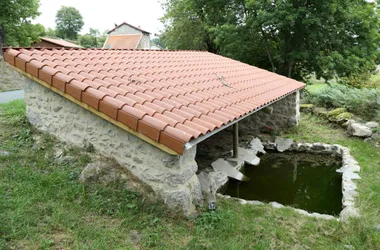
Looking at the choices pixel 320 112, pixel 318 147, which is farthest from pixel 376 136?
pixel 320 112

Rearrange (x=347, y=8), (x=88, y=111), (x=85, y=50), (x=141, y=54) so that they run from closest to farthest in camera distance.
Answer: (x=88, y=111) < (x=85, y=50) < (x=141, y=54) < (x=347, y=8)

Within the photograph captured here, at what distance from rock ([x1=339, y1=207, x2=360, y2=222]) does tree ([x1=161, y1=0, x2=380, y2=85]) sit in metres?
8.33

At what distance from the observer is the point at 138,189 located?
12.6 ft

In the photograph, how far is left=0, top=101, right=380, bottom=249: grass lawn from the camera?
10.4 ft

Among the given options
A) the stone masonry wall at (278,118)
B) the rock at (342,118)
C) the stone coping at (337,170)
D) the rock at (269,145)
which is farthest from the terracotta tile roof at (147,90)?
the rock at (342,118)

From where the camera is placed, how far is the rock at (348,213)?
13.9 feet

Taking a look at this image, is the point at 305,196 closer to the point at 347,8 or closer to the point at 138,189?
the point at 138,189

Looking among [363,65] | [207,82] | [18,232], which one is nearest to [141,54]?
[207,82]

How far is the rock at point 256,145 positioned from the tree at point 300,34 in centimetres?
542

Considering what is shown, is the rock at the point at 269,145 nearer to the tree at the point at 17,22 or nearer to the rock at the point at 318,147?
the rock at the point at 318,147

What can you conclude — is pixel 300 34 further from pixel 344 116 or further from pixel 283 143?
pixel 283 143

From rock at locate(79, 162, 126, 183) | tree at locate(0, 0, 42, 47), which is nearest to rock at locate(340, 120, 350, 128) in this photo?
rock at locate(79, 162, 126, 183)

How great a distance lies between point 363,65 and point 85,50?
11.8 metres

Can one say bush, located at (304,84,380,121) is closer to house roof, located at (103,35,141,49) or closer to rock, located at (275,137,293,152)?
rock, located at (275,137,293,152)
